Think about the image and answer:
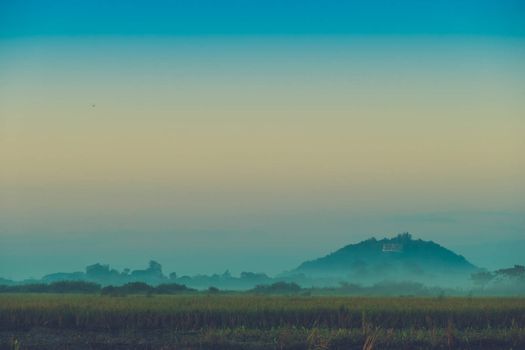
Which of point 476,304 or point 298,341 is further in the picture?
point 476,304

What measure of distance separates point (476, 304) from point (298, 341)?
12978mm

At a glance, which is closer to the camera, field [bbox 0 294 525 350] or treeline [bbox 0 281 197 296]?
field [bbox 0 294 525 350]

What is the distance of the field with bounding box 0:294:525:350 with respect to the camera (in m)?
26.6

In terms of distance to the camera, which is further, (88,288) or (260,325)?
(88,288)

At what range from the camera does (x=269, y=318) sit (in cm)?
3194

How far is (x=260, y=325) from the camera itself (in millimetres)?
31344

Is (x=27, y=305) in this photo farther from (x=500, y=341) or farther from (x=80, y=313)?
(x=500, y=341)

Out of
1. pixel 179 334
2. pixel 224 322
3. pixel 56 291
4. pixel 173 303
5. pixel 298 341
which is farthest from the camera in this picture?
pixel 56 291

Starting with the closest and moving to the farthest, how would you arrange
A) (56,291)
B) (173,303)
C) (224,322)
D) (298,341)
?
(298,341) → (224,322) → (173,303) → (56,291)

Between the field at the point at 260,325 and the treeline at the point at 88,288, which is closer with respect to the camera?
the field at the point at 260,325

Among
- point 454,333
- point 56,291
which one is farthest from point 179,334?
point 56,291

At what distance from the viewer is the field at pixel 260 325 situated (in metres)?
26.6

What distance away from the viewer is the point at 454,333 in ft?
91.2

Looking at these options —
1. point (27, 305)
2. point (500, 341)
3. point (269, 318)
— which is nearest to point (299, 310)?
point (269, 318)
